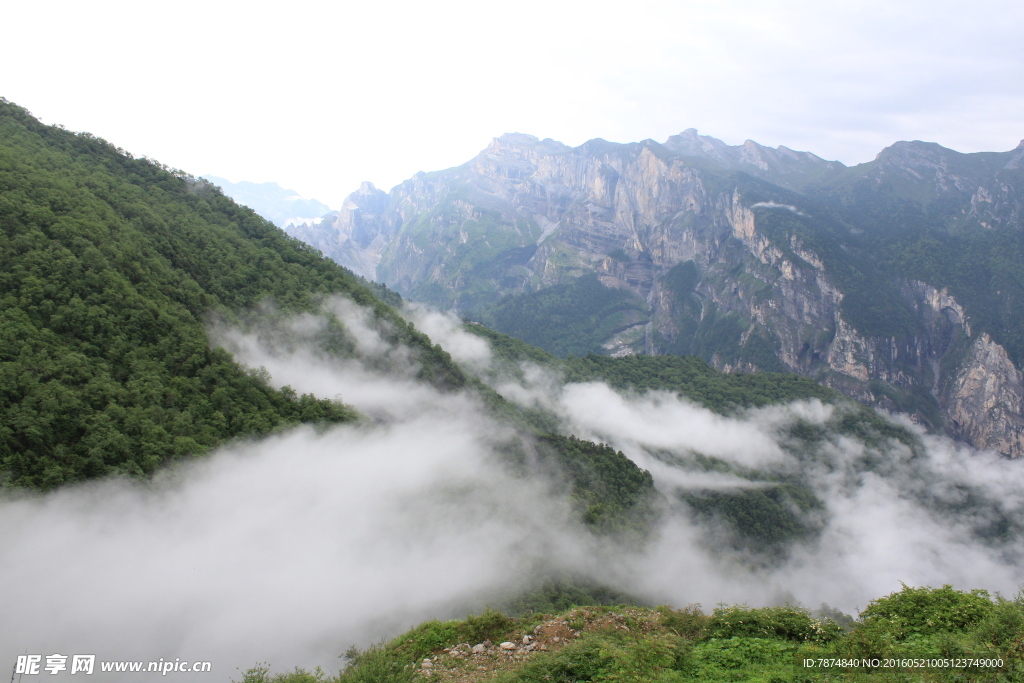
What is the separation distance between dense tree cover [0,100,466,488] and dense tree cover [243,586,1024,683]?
26243mm

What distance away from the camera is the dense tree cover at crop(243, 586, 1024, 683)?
738 inches

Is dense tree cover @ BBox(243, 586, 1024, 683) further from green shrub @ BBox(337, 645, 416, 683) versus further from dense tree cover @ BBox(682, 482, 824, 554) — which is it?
dense tree cover @ BBox(682, 482, 824, 554)

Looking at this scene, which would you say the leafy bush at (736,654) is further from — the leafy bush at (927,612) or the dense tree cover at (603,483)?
the dense tree cover at (603,483)

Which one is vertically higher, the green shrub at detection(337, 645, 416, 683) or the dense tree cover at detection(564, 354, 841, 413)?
the dense tree cover at detection(564, 354, 841, 413)

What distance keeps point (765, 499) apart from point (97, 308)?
108645 mm

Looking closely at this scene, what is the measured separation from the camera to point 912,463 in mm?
136000

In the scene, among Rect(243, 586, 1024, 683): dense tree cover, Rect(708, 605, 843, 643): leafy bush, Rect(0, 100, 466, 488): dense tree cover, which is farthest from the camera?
Rect(0, 100, 466, 488): dense tree cover

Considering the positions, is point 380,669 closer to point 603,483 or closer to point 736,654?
point 736,654

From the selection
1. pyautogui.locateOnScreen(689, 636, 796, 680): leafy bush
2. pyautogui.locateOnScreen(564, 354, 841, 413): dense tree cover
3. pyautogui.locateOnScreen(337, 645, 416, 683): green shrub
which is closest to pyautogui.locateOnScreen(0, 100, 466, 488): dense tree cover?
pyautogui.locateOnScreen(337, 645, 416, 683): green shrub

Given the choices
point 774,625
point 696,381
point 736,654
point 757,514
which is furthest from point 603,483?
point 696,381

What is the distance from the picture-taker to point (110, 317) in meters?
50.1

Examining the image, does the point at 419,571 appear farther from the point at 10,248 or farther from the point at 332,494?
the point at 10,248

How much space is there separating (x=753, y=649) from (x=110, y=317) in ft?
190

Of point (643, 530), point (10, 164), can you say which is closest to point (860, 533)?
point (643, 530)
